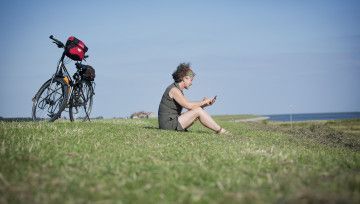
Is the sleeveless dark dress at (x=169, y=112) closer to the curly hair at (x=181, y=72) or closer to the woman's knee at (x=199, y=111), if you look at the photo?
the curly hair at (x=181, y=72)

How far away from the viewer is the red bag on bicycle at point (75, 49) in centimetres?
1575

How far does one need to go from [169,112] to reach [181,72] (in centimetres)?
153

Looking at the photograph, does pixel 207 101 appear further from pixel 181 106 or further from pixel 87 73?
pixel 87 73

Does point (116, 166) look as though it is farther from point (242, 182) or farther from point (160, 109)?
point (160, 109)

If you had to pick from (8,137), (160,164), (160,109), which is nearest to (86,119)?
(160,109)

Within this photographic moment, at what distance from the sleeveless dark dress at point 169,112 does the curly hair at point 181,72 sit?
26 centimetres

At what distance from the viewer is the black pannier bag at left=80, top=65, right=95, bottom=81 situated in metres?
16.2

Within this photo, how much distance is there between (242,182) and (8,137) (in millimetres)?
5881

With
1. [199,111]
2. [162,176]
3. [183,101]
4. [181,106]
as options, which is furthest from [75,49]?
[162,176]

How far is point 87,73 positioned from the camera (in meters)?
16.2

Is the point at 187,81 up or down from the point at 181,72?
down

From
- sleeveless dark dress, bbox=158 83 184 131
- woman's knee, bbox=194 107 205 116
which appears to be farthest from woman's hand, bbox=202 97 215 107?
sleeveless dark dress, bbox=158 83 184 131

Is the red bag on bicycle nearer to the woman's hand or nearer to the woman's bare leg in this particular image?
the woman's bare leg

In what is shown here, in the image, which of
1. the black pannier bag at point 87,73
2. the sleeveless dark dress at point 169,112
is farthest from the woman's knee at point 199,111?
the black pannier bag at point 87,73
